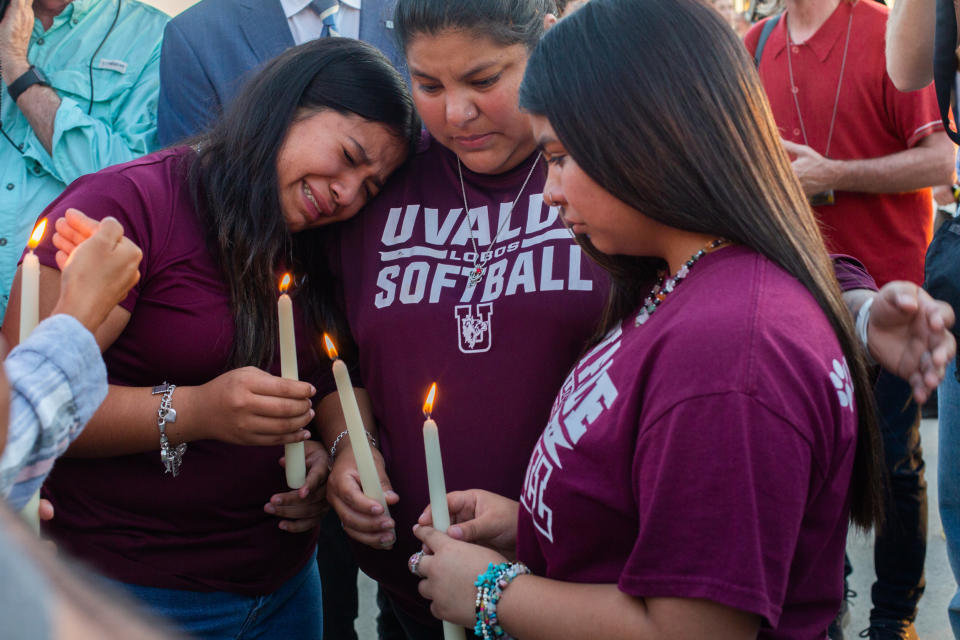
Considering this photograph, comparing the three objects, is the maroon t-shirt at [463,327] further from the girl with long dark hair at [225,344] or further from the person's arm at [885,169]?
the person's arm at [885,169]

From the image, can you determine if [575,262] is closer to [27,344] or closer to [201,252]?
[201,252]

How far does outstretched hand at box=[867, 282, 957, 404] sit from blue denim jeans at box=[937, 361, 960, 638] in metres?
1.00

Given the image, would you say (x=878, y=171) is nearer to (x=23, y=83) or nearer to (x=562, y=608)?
(x=562, y=608)

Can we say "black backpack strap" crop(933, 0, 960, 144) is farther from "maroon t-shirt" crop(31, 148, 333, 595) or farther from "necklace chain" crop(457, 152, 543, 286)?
"maroon t-shirt" crop(31, 148, 333, 595)

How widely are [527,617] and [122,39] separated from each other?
2.55 meters

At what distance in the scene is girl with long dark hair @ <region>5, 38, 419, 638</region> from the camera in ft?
5.74

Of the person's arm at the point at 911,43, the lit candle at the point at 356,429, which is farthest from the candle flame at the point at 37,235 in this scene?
the person's arm at the point at 911,43

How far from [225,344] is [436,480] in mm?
633

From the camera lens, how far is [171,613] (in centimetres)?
187

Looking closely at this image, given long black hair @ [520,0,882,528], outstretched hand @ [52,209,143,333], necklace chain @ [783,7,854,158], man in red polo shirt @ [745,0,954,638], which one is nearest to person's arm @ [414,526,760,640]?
long black hair @ [520,0,882,528]

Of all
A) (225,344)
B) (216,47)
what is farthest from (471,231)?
(216,47)

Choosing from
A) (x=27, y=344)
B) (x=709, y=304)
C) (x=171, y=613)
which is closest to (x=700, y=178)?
(x=709, y=304)

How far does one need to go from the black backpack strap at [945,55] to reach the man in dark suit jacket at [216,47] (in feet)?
4.73

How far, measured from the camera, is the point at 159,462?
6.10ft
